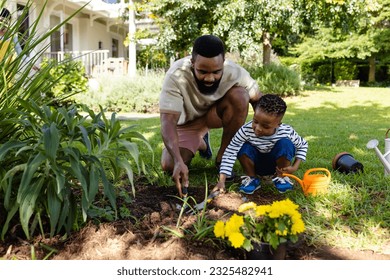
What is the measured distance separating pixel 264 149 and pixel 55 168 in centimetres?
162

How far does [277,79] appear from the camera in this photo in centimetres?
1219

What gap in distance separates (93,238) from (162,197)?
0.77m

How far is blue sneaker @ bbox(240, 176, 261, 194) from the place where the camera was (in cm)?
270

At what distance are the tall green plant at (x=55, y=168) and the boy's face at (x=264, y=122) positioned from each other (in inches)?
37.5

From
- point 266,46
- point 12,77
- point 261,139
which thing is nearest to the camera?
point 12,77

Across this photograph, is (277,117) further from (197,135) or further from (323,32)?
(323,32)

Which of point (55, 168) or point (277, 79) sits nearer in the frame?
point (55, 168)

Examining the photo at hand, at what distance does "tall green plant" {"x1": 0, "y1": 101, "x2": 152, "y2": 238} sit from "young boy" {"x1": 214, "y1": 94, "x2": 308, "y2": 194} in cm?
97

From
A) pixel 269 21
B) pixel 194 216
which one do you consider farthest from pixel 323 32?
pixel 194 216

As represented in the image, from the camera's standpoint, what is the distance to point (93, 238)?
1.82 meters

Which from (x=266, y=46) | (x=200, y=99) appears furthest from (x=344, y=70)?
(x=200, y=99)

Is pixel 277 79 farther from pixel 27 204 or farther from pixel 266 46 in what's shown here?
pixel 27 204

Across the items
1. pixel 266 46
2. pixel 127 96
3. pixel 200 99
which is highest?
pixel 266 46

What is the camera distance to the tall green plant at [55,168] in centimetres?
160
